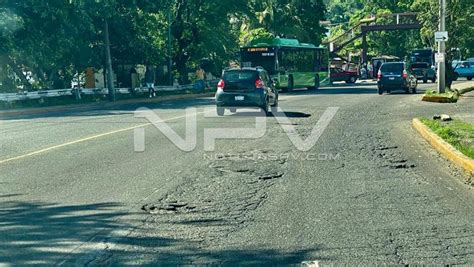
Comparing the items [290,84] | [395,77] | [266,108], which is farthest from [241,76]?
[290,84]

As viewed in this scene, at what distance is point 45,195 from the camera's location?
9969 mm

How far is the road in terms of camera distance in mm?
6902

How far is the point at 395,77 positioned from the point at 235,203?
30208mm

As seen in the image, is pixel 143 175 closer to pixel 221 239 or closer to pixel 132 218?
pixel 132 218

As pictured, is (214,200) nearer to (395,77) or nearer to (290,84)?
(395,77)

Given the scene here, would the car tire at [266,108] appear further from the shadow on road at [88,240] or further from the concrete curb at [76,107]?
the shadow on road at [88,240]

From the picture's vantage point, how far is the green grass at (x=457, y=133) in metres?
13.3

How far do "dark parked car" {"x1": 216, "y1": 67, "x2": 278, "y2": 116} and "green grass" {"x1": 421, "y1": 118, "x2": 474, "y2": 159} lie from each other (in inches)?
282

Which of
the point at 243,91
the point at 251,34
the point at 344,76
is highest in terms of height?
the point at 251,34

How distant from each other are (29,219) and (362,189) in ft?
15.4

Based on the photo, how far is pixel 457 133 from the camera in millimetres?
15570

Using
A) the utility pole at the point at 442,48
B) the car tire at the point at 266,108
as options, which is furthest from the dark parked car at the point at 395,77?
the car tire at the point at 266,108

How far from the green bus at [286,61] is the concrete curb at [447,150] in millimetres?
28286

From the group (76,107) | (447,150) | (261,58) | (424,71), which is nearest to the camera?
(447,150)
